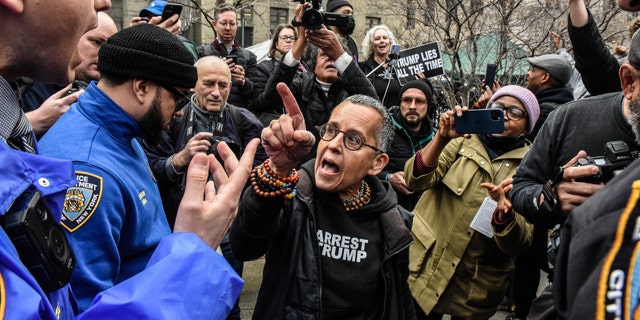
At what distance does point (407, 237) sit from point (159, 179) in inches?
82.1

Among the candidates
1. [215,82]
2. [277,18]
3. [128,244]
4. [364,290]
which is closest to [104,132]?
[128,244]

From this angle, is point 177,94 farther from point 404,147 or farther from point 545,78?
point 545,78

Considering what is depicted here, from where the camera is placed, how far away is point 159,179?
155 inches

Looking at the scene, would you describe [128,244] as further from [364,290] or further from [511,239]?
[511,239]

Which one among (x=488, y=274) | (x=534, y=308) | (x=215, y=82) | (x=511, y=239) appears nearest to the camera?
(x=534, y=308)

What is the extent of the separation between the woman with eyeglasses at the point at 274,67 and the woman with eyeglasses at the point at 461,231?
190 cm

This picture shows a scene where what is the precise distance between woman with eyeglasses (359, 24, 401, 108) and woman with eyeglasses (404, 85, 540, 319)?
2.24m

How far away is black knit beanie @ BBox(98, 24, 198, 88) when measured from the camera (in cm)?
231

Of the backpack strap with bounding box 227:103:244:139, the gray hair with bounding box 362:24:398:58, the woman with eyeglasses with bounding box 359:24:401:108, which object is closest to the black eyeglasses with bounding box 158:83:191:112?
the backpack strap with bounding box 227:103:244:139

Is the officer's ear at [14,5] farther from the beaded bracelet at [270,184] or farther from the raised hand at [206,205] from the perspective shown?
the beaded bracelet at [270,184]

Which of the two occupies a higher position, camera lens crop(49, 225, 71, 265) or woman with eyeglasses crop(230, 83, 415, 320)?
camera lens crop(49, 225, 71, 265)

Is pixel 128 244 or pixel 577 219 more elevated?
pixel 577 219

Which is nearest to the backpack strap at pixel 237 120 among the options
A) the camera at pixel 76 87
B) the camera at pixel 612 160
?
the camera at pixel 76 87

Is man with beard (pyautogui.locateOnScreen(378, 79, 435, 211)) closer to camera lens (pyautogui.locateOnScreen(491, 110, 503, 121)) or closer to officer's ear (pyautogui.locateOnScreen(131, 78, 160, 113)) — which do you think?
camera lens (pyautogui.locateOnScreen(491, 110, 503, 121))
